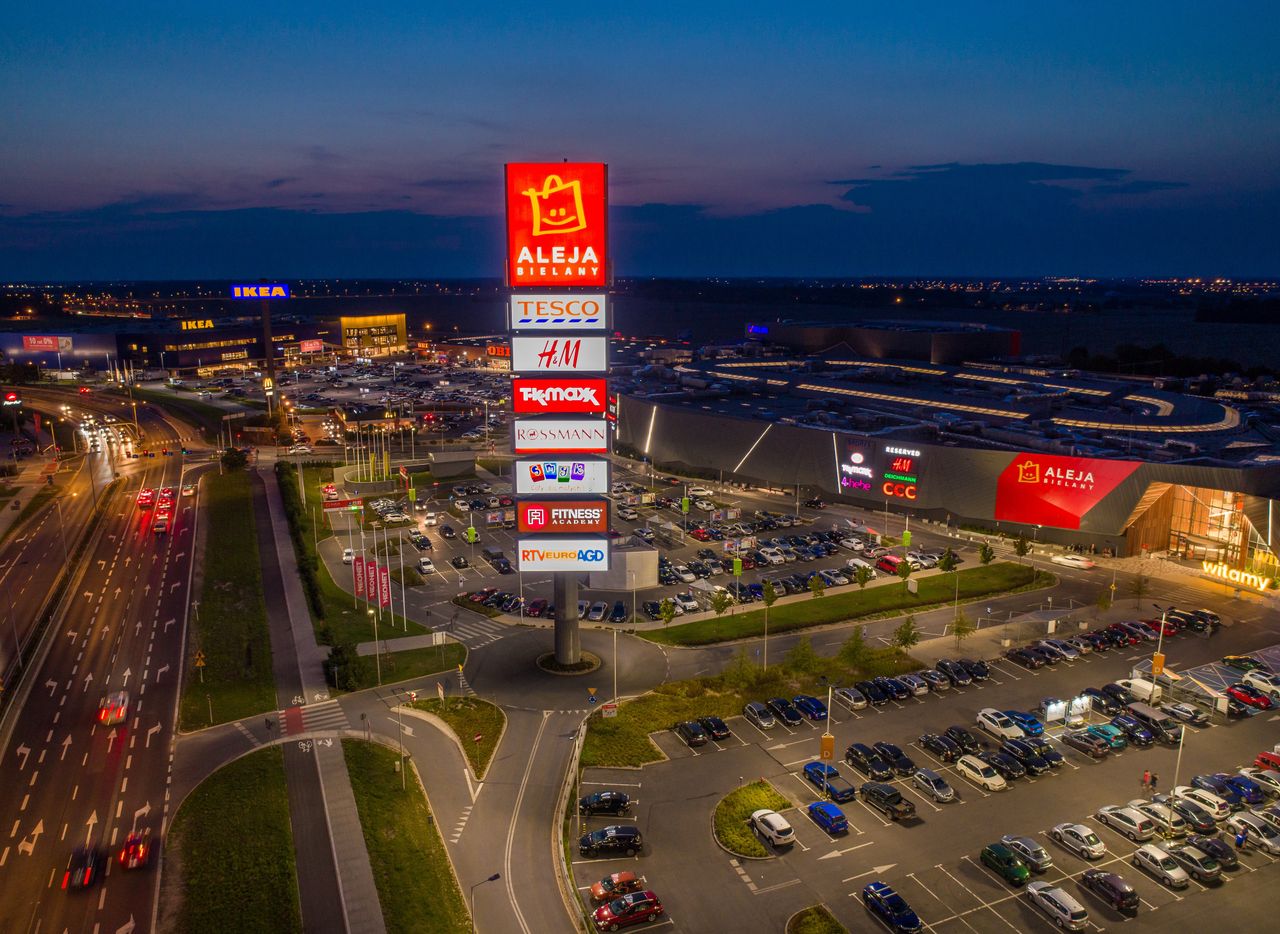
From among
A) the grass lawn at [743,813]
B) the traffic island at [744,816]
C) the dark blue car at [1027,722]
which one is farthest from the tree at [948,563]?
the grass lawn at [743,813]

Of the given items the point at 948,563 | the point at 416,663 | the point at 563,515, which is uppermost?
the point at 563,515

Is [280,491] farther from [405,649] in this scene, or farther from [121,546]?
[405,649]

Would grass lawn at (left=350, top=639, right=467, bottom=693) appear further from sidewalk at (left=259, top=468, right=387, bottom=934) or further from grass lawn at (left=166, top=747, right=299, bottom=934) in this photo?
grass lawn at (left=166, top=747, right=299, bottom=934)

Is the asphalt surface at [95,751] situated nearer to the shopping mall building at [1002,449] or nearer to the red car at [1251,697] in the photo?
the red car at [1251,697]

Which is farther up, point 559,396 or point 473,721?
point 559,396

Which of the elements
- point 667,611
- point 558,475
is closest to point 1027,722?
point 667,611

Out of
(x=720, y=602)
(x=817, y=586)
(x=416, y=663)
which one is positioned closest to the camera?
(x=416, y=663)

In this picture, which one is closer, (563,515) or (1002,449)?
(563,515)

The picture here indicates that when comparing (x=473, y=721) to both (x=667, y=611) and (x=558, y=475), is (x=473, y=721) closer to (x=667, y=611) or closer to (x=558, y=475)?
(x=558, y=475)
